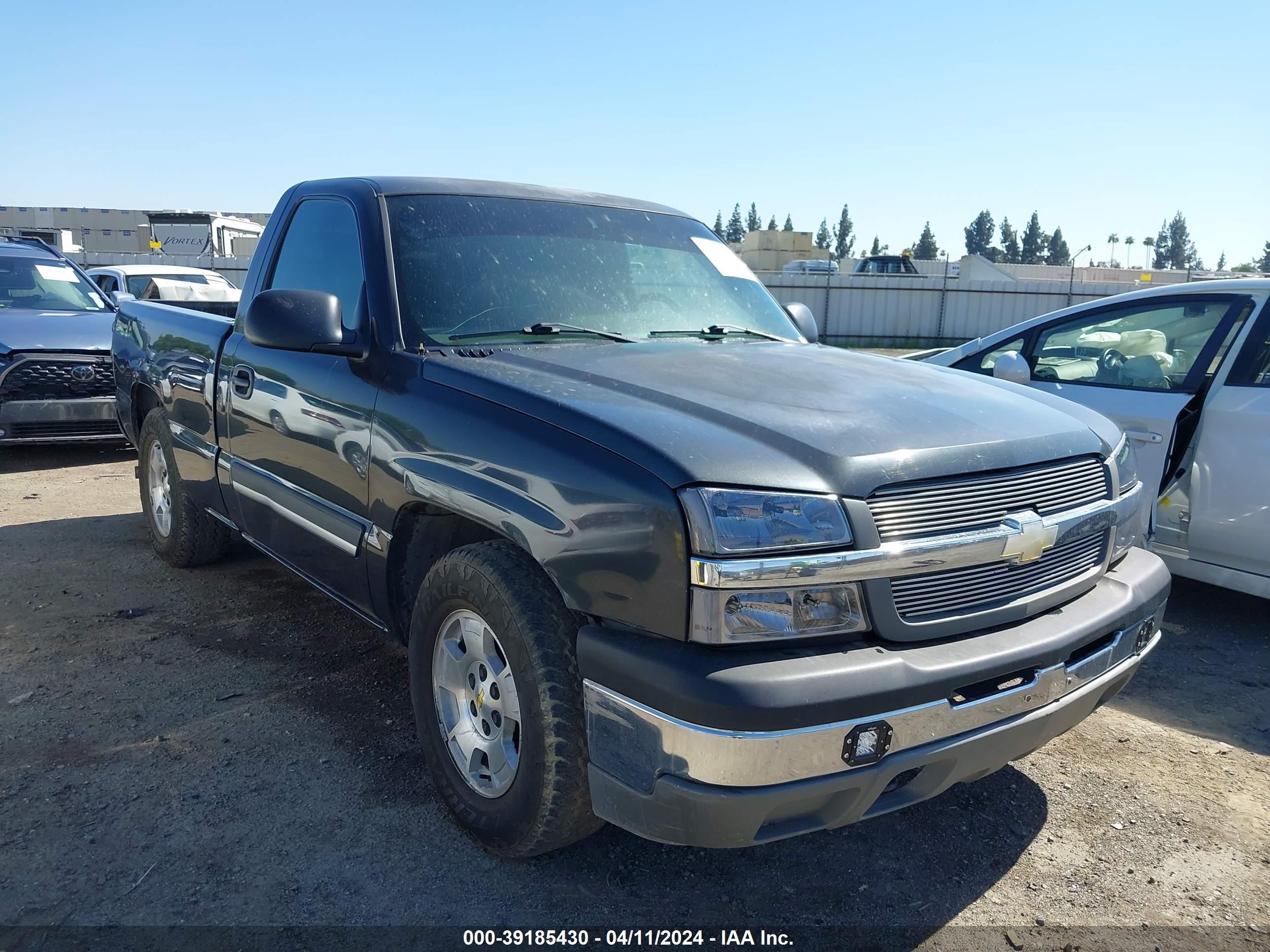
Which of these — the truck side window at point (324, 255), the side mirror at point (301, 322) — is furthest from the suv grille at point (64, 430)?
the side mirror at point (301, 322)

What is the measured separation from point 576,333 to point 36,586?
138 inches

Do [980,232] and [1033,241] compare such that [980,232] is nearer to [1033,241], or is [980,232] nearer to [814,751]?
[1033,241]

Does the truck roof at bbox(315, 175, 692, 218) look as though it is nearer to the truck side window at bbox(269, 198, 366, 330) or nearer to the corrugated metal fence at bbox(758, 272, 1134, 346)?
the truck side window at bbox(269, 198, 366, 330)

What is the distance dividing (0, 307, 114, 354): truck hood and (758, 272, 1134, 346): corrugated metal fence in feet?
59.6

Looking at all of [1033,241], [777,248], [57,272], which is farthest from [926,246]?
[57,272]

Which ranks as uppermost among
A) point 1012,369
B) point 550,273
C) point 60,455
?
point 550,273

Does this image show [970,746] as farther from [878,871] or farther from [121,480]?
[121,480]

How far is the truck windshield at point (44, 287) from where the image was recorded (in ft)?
29.2

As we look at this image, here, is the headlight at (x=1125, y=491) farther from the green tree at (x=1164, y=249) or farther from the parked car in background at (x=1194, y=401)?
the green tree at (x=1164, y=249)

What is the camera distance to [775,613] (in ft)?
6.96

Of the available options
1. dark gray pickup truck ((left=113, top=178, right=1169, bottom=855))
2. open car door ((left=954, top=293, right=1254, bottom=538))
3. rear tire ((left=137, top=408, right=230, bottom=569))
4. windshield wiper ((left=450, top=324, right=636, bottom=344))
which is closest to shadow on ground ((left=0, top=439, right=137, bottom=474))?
rear tire ((left=137, top=408, right=230, bottom=569))

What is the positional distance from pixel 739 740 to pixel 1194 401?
3.58m

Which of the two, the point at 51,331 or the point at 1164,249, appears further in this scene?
the point at 1164,249

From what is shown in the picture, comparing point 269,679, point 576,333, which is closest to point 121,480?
point 269,679
